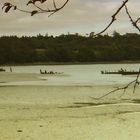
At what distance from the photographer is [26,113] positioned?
20.4 meters

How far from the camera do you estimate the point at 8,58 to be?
143750mm

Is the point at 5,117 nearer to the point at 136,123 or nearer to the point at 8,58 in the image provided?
the point at 136,123

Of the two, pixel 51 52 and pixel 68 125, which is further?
pixel 51 52

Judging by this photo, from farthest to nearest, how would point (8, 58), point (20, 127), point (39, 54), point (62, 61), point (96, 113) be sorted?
point (62, 61) → point (39, 54) → point (8, 58) → point (96, 113) → point (20, 127)

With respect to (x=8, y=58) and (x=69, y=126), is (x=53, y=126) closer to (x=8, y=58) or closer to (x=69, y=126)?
(x=69, y=126)

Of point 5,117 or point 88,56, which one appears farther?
point 88,56

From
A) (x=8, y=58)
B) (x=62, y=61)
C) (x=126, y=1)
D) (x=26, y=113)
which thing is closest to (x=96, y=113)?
(x=26, y=113)

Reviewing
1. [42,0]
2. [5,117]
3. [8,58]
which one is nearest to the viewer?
[42,0]

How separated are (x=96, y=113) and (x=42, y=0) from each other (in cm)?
1806

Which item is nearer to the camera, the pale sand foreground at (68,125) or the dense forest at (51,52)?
the pale sand foreground at (68,125)

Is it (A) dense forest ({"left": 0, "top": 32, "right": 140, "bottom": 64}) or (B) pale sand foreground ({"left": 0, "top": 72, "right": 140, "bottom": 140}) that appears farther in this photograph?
(A) dense forest ({"left": 0, "top": 32, "right": 140, "bottom": 64})

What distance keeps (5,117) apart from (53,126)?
11.4 feet

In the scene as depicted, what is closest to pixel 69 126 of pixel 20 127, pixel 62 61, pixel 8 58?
pixel 20 127

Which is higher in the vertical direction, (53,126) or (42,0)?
(42,0)
